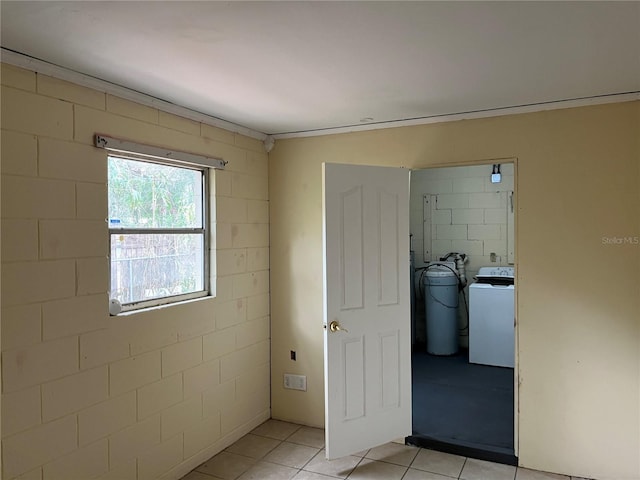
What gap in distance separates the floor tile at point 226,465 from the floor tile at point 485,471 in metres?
1.41

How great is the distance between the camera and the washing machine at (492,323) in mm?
4715

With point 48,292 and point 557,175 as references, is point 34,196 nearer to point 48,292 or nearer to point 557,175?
point 48,292

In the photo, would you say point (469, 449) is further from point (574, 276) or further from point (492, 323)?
point (492, 323)

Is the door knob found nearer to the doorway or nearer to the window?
the window

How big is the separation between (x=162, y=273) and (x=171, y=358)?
54 cm

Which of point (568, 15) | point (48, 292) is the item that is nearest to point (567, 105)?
point (568, 15)

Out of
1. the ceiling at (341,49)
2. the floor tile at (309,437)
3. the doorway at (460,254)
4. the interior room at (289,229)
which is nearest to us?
the ceiling at (341,49)

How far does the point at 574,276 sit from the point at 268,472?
232 cm

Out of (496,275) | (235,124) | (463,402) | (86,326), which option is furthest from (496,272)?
(86,326)

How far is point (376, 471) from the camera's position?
2.97m

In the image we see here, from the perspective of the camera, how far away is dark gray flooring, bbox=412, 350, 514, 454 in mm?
3313

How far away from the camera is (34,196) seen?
2.08 metres

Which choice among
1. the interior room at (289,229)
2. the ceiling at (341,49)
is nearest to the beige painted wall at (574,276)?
the interior room at (289,229)

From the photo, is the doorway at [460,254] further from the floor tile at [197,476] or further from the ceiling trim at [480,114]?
the floor tile at [197,476]
